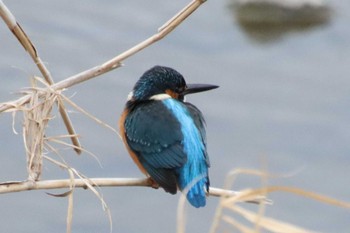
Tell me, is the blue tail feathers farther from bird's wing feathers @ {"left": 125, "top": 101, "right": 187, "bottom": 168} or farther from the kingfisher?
bird's wing feathers @ {"left": 125, "top": 101, "right": 187, "bottom": 168}

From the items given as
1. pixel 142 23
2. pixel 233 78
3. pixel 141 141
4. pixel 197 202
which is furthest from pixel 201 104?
pixel 197 202

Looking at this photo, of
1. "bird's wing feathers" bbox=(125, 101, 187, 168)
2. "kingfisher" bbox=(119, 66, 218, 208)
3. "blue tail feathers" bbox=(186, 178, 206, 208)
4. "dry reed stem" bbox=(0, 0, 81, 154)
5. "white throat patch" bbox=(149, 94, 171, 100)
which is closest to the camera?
"dry reed stem" bbox=(0, 0, 81, 154)

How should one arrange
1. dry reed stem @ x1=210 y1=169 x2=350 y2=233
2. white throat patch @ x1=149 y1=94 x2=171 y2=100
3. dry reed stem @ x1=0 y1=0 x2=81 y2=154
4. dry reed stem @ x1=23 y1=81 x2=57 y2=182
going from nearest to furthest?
dry reed stem @ x1=210 y1=169 x2=350 y2=233, dry reed stem @ x1=23 y1=81 x2=57 y2=182, dry reed stem @ x1=0 y1=0 x2=81 y2=154, white throat patch @ x1=149 y1=94 x2=171 y2=100

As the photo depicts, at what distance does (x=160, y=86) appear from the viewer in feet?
14.2

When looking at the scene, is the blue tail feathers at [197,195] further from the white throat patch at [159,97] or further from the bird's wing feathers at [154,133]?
the white throat patch at [159,97]

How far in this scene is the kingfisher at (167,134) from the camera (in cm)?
396

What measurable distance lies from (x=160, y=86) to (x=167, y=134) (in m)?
0.25

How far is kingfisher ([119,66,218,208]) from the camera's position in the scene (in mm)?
3959

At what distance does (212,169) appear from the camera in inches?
240

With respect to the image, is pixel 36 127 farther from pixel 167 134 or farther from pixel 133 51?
pixel 167 134

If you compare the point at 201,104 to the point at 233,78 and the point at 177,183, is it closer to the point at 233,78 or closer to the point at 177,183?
the point at 233,78

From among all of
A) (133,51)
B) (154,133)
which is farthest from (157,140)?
(133,51)

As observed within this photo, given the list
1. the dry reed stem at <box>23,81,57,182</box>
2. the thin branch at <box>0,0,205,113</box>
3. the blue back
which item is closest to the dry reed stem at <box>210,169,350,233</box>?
the dry reed stem at <box>23,81,57,182</box>

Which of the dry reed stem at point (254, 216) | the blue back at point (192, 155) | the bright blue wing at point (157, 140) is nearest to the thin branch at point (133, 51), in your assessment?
the blue back at point (192, 155)
